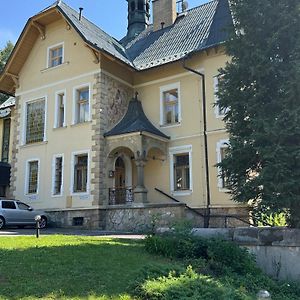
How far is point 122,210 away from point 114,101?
602cm

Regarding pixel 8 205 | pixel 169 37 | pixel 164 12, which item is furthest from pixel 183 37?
pixel 8 205

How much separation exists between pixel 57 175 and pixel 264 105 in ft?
48.4

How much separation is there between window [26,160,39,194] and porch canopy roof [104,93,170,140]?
5.19m

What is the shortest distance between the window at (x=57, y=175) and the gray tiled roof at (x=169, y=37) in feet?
20.7

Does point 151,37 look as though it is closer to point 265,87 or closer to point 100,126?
point 100,126

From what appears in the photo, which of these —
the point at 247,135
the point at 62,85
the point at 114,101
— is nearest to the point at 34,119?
the point at 62,85

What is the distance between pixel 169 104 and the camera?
2208 cm

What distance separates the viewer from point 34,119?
24.0m

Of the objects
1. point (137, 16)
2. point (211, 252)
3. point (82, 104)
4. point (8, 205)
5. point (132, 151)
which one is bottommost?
point (211, 252)

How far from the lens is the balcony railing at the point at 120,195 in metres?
20.6

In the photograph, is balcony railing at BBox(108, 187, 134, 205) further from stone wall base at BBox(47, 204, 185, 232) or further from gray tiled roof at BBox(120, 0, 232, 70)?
gray tiled roof at BBox(120, 0, 232, 70)

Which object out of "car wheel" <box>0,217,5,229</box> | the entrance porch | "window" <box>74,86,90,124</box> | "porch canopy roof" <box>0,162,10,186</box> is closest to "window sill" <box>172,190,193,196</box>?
the entrance porch

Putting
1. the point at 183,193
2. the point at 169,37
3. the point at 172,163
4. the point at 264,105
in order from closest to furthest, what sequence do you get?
the point at 264,105, the point at 183,193, the point at 172,163, the point at 169,37

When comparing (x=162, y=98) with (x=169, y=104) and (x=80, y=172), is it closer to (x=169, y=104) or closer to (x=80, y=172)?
(x=169, y=104)
